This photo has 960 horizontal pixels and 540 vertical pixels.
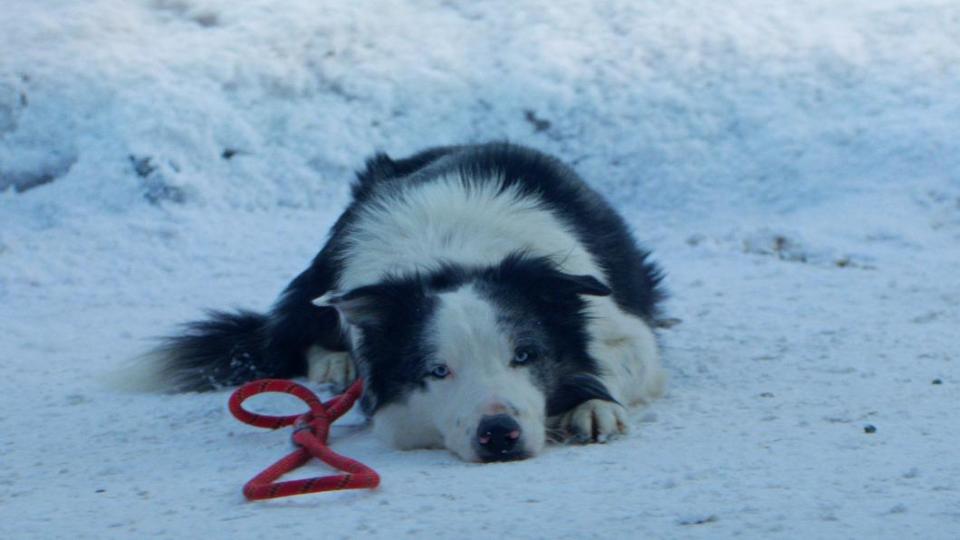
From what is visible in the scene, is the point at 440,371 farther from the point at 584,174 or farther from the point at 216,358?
the point at 584,174

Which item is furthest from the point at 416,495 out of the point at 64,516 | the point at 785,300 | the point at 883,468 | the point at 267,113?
the point at 267,113

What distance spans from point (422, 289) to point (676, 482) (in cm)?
114

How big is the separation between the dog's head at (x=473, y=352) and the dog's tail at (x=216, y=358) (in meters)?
1.20

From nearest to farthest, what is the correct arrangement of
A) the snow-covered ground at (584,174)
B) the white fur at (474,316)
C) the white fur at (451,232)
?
the snow-covered ground at (584,174), the white fur at (474,316), the white fur at (451,232)

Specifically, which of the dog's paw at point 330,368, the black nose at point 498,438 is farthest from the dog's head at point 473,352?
the dog's paw at point 330,368

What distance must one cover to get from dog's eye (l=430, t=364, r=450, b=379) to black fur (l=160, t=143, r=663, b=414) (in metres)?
0.06

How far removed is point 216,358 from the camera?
17.8 ft

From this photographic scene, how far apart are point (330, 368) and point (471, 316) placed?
1525 millimetres

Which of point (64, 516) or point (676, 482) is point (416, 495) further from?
point (64, 516)

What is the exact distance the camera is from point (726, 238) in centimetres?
768

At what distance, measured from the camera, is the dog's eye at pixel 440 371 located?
392 centimetres

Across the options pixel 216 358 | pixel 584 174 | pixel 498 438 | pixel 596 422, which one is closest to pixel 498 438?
pixel 498 438

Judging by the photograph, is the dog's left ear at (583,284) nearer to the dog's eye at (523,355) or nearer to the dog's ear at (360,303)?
the dog's eye at (523,355)

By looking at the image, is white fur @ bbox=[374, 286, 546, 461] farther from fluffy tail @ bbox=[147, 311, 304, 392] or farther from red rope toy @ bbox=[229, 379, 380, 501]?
fluffy tail @ bbox=[147, 311, 304, 392]
